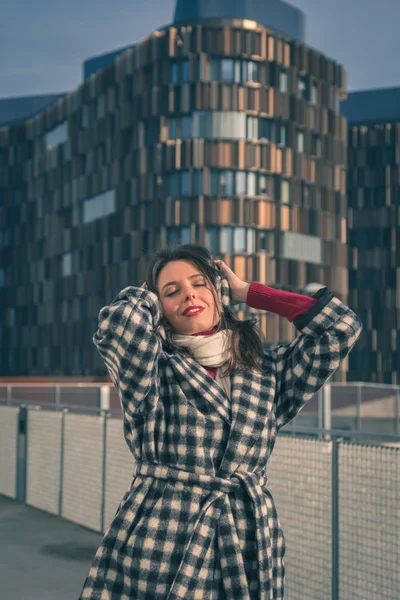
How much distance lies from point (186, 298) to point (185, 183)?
44877mm

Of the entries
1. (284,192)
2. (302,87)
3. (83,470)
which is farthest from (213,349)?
(302,87)

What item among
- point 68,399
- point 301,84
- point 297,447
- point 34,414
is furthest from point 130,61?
point 297,447

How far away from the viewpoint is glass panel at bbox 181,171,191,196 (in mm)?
47375

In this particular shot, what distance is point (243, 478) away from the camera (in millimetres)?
2768

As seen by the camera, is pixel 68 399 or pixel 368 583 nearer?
pixel 368 583

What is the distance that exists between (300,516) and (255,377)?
311 cm

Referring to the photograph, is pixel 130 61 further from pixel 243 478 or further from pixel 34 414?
pixel 243 478

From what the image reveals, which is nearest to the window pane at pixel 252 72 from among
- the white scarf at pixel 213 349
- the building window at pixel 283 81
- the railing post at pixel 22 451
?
the building window at pixel 283 81

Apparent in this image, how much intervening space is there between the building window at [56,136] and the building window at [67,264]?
6814 millimetres

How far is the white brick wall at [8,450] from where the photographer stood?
36.7 feet

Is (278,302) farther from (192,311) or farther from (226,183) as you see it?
(226,183)

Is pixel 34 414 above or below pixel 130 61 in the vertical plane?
below

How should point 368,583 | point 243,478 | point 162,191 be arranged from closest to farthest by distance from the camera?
point 243,478, point 368,583, point 162,191

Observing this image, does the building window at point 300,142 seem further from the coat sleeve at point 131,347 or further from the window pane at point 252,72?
the coat sleeve at point 131,347
